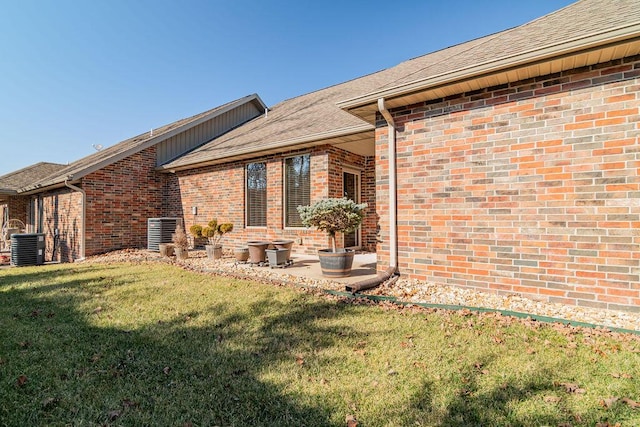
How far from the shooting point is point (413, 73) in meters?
5.59

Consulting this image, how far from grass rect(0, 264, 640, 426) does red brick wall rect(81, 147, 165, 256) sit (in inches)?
264

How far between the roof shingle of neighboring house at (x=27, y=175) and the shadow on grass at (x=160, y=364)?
679 inches

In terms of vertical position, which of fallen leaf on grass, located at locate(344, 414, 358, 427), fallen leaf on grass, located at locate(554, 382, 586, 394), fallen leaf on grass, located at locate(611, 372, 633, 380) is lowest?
fallen leaf on grass, located at locate(344, 414, 358, 427)

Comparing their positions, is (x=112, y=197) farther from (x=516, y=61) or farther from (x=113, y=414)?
(x=516, y=61)

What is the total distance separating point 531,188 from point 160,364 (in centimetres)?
484

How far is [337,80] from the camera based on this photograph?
42.7 feet

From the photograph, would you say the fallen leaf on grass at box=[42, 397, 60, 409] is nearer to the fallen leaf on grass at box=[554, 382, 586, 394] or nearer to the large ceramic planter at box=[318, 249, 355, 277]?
the fallen leaf on grass at box=[554, 382, 586, 394]

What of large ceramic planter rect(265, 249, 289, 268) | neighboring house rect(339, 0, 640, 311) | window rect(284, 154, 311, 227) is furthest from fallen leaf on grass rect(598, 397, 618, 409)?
window rect(284, 154, 311, 227)

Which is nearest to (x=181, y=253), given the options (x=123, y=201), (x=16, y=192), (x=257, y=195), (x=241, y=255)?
(x=241, y=255)

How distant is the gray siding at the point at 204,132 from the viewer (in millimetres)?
12336

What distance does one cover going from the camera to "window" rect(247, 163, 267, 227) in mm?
9555

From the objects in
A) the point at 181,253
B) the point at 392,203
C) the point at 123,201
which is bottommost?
the point at 181,253

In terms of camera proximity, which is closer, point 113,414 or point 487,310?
point 113,414

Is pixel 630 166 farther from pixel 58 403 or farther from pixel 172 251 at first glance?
pixel 172 251
